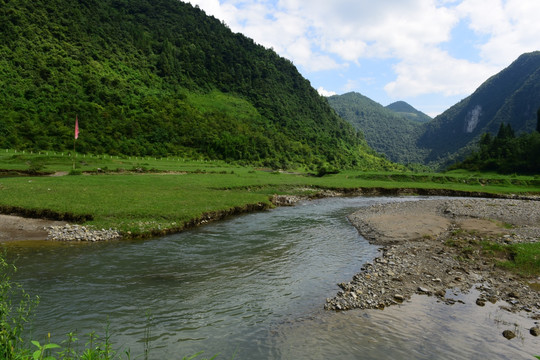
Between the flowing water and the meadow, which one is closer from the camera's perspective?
the flowing water

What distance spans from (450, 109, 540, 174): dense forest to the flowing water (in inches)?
4215

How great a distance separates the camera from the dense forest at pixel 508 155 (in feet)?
306

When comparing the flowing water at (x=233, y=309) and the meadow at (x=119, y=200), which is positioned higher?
the meadow at (x=119, y=200)

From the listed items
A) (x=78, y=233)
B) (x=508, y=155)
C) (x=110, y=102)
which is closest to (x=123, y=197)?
(x=78, y=233)

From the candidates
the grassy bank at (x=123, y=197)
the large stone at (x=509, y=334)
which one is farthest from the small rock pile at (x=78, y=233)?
the large stone at (x=509, y=334)

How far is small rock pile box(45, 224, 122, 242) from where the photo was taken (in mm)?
20766

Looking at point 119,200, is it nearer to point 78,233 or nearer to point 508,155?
point 78,233

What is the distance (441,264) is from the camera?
1769cm

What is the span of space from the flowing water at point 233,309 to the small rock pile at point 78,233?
1025 mm

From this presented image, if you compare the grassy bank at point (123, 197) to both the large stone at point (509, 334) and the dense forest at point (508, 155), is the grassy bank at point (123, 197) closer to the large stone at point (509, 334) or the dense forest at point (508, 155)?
the large stone at point (509, 334)

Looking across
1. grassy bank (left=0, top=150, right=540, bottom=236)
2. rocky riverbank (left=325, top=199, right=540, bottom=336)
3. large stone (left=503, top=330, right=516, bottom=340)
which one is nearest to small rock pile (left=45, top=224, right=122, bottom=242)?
grassy bank (left=0, top=150, right=540, bottom=236)

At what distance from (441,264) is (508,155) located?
115 m

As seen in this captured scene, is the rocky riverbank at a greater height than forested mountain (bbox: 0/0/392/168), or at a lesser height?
lesser

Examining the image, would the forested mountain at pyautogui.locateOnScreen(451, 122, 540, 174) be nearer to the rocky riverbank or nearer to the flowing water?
the rocky riverbank
